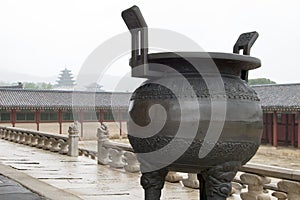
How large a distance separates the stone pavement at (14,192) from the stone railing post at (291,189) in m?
3.14

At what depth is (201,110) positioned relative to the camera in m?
2.91

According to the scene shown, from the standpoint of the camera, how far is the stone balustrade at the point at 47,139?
13.2m

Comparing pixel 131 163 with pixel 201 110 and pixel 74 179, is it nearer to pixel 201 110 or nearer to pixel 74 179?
pixel 74 179

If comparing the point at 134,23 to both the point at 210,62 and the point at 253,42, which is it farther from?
the point at 253,42

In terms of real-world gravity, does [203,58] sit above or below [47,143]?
above

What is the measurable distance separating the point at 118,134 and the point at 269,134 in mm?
11096

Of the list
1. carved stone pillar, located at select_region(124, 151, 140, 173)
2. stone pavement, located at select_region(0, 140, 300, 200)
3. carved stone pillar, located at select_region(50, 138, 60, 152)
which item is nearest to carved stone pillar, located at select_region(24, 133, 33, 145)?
carved stone pillar, located at select_region(50, 138, 60, 152)

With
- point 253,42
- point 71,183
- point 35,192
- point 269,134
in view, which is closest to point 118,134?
point 269,134

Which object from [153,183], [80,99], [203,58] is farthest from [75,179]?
[80,99]

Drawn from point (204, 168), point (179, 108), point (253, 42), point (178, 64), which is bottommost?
point (204, 168)

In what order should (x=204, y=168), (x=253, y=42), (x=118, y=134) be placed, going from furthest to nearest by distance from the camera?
(x=118, y=134) < (x=253, y=42) < (x=204, y=168)

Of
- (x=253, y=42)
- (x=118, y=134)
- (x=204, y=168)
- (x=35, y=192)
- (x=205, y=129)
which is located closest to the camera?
(x=205, y=129)

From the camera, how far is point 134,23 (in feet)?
10.5

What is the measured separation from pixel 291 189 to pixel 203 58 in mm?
2541
